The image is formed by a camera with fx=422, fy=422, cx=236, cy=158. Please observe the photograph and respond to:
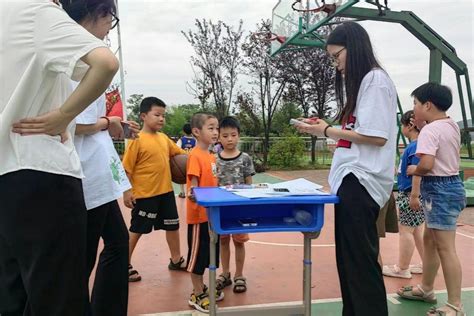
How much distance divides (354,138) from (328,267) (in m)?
2.29

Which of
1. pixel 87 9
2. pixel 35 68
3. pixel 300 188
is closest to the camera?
pixel 35 68

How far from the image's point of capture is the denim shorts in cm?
277

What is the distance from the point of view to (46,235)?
147cm

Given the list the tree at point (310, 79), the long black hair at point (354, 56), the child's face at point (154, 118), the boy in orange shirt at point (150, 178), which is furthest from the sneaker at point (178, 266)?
the tree at point (310, 79)

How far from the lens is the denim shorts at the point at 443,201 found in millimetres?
2768

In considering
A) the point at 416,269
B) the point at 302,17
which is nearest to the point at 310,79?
the point at 302,17

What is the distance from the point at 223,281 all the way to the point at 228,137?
3.92 ft

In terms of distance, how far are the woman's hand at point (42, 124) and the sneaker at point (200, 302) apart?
1.94 m

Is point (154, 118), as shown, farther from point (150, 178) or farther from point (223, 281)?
point (223, 281)

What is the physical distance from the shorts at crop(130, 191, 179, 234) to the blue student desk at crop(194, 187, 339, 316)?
131 cm

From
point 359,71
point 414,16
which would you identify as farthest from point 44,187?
point 414,16

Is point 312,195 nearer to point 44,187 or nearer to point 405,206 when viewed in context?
point 44,187

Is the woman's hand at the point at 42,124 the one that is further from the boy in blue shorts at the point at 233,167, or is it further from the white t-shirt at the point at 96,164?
the boy in blue shorts at the point at 233,167

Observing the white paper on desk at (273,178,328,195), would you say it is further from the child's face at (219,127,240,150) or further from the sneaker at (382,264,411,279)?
the sneaker at (382,264,411,279)
